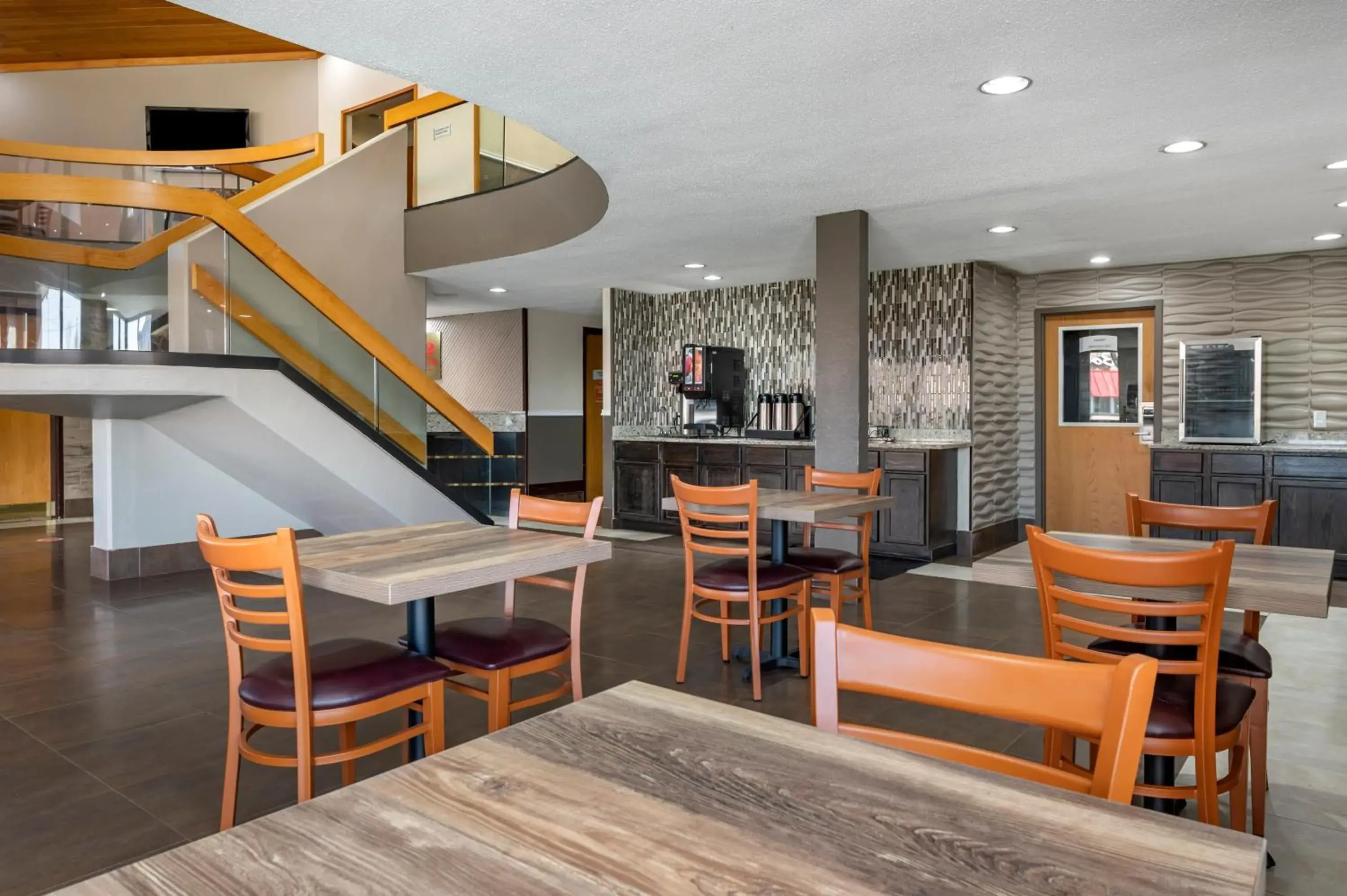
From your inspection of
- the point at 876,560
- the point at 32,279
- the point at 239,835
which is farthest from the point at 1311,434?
the point at 32,279

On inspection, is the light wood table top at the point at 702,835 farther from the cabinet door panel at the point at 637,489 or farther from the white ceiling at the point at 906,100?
the cabinet door panel at the point at 637,489

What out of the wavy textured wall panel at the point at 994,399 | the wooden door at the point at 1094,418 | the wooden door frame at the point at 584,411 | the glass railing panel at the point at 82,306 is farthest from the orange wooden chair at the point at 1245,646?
the wooden door frame at the point at 584,411

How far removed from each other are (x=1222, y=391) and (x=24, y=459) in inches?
499

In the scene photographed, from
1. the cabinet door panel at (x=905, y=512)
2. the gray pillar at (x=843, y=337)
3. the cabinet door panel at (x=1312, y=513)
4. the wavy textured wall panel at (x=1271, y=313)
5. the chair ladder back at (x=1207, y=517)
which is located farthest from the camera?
the cabinet door panel at (x=905, y=512)

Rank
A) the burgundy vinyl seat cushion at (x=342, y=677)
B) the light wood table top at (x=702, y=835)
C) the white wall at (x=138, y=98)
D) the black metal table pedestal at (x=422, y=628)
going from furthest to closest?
the white wall at (x=138, y=98)
the black metal table pedestal at (x=422, y=628)
the burgundy vinyl seat cushion at (x=342, y=677)
the light wood table top at (x=702, y=835)

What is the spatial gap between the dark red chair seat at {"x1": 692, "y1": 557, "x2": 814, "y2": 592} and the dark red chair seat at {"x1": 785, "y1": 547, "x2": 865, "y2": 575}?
10cm

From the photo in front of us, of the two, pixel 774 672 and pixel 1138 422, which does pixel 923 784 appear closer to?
pixel 774 672

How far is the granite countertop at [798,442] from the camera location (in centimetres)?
726

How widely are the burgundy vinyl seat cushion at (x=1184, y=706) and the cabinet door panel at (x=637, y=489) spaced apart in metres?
6.67

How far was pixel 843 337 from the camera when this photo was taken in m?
5.76

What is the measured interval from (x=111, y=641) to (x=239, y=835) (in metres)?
4.78

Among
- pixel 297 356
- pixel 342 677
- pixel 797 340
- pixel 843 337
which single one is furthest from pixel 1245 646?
pixel 797 340

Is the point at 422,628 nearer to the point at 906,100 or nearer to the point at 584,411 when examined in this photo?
the point at 906,100

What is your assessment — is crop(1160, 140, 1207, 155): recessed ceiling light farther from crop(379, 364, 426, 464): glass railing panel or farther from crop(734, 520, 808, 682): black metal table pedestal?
crop(379, 364, 426, 464): glass railing panel
